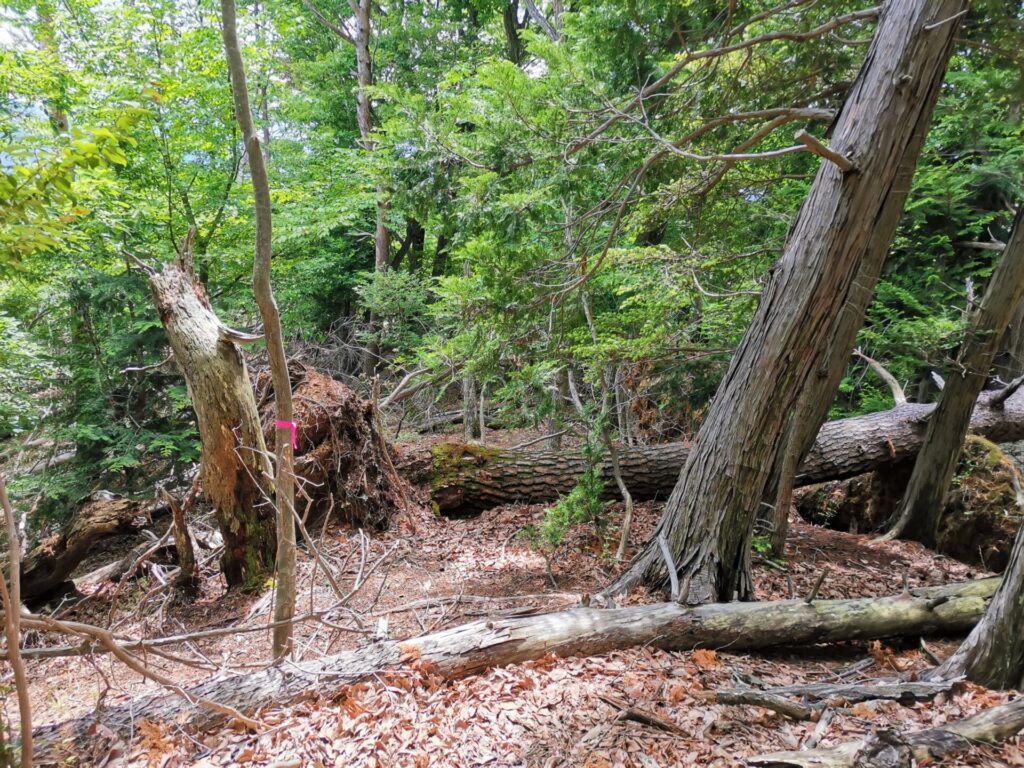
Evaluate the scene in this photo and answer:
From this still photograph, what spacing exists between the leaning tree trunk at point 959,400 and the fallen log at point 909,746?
12.8 feet

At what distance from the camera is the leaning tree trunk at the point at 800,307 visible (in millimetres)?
3357

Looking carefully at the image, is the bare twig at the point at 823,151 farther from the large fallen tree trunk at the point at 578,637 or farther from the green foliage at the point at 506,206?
the large fallen tree trunk at the point at 578,637

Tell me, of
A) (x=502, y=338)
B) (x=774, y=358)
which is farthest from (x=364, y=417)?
(x=774, y=358)

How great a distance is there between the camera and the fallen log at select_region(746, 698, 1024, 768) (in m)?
2.10

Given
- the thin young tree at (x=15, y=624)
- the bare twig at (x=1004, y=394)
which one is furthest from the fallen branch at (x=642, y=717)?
the bare twig at (x=1004, y=394)

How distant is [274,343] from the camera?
2.42m

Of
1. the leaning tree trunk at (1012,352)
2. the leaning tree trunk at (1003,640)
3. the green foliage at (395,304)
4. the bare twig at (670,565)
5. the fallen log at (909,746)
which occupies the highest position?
the leaning tree trunk at (1012,352)

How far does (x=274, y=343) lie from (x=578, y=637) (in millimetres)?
2378

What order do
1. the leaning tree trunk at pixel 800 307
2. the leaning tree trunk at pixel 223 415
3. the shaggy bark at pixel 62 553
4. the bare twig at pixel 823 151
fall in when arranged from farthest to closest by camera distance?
the shaggy bark at pixel 62 553, the leaning tree trunk at pixel 223 415, the leaning tree trunk at pixel 800 307, the bare twig at pixel 823 151

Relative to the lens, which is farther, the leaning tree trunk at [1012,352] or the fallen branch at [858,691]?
the leaning tree trunk at [1012,352]

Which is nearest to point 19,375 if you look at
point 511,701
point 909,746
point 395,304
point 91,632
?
point 395,304

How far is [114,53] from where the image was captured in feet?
26.7

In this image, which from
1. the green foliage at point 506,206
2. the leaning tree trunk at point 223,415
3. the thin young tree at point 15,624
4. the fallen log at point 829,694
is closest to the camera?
the thin young tree at point 15,624

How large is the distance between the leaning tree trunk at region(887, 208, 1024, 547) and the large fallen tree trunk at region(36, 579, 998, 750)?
6.70ft
